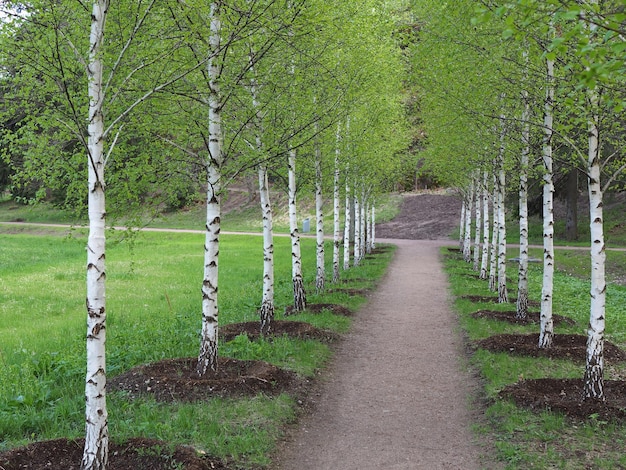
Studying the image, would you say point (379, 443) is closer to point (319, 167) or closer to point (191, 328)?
A: point (191, 328)

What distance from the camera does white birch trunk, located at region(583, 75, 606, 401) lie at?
6.94 m

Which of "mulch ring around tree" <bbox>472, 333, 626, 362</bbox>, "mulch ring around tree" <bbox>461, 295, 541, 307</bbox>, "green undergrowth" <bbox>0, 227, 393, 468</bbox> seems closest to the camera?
"green undergrowth" <bbox>0, 227, 393, 468</bbox>

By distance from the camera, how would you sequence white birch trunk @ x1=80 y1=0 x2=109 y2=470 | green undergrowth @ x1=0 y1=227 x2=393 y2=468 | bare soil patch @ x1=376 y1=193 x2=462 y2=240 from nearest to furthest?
white birch trunk @ x1=80 y1=0 x2=109 y2=470
green undergrowth @ x1=0 y1=227 x2=393 y2=468
bare soil patch @ x1=376 y1=193 x2=462 y2=240

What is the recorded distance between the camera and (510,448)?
5.95m

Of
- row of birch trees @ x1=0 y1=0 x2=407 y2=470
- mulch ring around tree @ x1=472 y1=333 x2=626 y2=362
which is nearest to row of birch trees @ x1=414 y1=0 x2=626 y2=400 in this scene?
mulch ring around tree @ x1=472 y1=333 x2=626 y2=362

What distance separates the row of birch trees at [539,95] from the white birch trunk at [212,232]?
3503 millimetres

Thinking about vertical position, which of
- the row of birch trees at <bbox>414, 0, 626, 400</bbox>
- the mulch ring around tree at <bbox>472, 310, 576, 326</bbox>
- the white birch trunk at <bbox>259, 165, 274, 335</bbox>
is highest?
the row of birch trees at <bbox>414, 0, 626, 400</bbox>

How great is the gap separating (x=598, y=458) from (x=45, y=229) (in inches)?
1874

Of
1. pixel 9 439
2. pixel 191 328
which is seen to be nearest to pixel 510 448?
pixel 9 439

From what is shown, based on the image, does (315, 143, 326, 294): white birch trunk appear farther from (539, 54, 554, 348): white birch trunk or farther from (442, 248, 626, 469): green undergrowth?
(539, 54, 554, 348): white birch trunk

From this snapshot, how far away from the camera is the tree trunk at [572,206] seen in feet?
102

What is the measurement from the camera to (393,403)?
25.7 feet

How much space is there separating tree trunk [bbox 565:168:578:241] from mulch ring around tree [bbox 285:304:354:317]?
22.2m

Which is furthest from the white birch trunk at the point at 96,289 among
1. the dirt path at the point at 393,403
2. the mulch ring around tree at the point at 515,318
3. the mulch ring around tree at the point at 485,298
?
the mulch ring around tree at the point at 485,298
